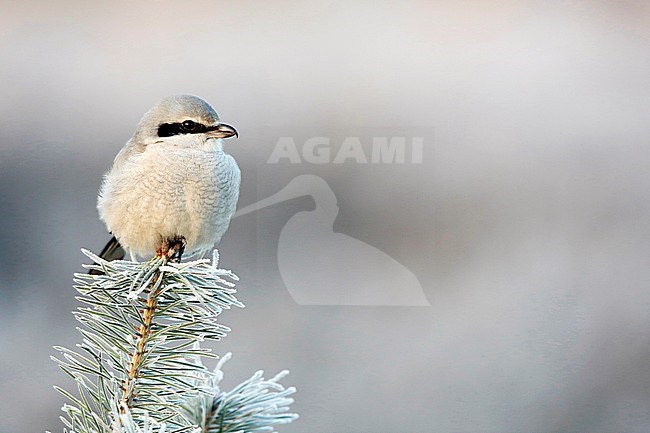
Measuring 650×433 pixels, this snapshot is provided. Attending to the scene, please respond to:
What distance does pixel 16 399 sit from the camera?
1.46 m

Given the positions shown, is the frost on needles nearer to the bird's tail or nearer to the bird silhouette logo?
the bird's tail

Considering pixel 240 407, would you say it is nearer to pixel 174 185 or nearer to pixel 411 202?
pixel 174 185

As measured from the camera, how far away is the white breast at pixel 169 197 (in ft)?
2.05

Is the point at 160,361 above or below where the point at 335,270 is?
above

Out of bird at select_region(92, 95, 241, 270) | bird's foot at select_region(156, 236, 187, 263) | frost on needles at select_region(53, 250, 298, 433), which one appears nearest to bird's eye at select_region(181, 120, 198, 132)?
bird at select_region(92, 95, 241, 270)

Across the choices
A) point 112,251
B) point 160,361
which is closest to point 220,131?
point 112,251

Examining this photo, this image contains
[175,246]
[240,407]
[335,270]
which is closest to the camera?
[240,407]

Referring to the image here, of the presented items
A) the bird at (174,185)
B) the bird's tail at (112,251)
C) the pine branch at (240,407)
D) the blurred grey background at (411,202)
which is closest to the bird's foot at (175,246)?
the bird at (174,185)

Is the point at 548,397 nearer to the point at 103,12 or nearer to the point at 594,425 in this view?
the point at 594,425

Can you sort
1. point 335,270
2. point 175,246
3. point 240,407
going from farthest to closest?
point 335,270 < point 175,246 < point 240,407

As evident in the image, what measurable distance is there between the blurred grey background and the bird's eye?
853 millimetres

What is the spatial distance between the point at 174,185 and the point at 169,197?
13 millimetres

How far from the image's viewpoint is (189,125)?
25.1 inches

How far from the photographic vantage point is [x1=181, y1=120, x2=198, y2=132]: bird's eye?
638mm
